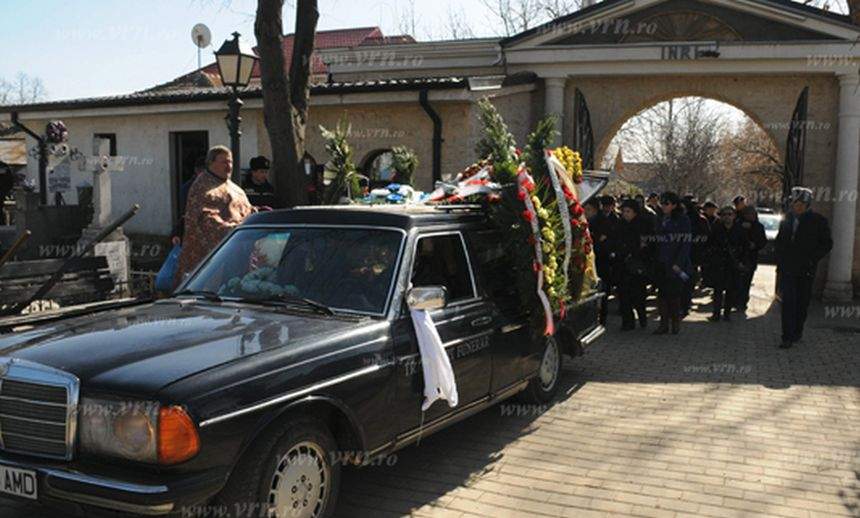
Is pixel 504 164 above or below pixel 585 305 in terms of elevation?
above

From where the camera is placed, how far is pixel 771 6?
13.4 meters

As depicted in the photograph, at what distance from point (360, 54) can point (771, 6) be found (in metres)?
9.02

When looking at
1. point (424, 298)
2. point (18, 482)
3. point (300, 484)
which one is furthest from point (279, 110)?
point (18, 482)

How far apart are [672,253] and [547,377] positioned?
13.9 feet

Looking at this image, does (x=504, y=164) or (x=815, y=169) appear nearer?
(x=504, y=164)

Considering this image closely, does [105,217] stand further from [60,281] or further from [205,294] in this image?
[205,294]

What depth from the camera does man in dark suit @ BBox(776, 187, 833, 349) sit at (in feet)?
30.5

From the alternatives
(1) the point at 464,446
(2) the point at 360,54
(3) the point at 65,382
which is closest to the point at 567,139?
(2) the point at 360,54

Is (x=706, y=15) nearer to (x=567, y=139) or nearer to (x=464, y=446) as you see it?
(x=567, y=139)

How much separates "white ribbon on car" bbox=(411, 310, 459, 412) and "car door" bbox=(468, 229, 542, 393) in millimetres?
950

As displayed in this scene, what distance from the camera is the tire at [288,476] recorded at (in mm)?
3488

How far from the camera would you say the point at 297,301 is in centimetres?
462

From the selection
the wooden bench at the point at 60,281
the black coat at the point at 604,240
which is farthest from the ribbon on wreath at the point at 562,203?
the wooden bench at the point at 60,281

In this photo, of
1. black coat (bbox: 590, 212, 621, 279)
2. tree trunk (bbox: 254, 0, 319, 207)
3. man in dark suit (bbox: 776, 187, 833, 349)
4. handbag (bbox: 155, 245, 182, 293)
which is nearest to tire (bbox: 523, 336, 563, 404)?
handbag (bbox: 155, 245, 182, 293)
